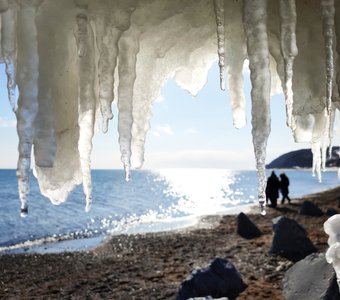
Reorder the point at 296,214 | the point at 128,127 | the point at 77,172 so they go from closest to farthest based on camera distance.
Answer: the point at 128,127 → the point at 77,172 → the point at 296,214

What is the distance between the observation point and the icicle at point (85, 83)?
2.50 meters

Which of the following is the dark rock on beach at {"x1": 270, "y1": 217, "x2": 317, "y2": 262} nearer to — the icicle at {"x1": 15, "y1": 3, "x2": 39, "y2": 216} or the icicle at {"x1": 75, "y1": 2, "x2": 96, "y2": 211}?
the icicle at {"x1": 75, "y1": 2, "x2": 96, "y2": 211}

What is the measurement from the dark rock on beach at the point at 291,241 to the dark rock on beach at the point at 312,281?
296 centimetres

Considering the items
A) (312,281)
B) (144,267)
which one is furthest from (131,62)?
(144,267)

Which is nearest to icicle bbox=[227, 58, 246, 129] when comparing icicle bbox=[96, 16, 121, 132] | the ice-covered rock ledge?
the ice-covered rock ledge

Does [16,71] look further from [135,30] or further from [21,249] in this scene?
[21,249]

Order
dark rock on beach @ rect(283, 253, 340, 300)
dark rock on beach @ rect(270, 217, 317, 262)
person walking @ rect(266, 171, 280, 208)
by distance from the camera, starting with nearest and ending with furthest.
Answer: dark rock on beach @ rect(283, 253, 340, 300)
dark rock on beach @ rect(270, 217, 317, 262)
person walking @ rect(266, 171, 280, 208)

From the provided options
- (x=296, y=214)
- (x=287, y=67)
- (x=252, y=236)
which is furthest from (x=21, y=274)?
(x=287, y=67)

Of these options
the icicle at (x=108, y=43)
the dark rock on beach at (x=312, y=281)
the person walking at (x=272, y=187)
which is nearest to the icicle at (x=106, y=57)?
the icicle at (x=108, y=43)

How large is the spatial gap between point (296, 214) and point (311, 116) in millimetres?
23386

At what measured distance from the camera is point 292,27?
2342mm

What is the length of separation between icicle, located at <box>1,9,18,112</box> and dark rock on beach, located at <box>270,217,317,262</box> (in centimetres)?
1169

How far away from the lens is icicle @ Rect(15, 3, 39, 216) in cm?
221

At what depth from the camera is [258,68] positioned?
236 cm
